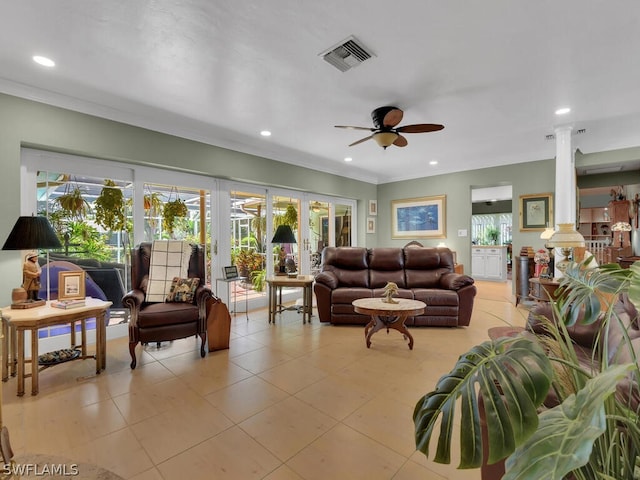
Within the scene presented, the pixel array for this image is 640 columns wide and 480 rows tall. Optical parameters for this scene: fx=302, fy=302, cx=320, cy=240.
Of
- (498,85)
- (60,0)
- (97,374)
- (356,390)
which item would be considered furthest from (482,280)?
(60,0)

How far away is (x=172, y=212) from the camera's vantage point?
425cm

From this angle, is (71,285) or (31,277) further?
(71,285)

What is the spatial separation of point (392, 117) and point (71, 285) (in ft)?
11.7

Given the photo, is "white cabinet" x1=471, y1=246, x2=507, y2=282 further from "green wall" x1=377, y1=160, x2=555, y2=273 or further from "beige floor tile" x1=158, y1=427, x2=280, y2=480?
"beige floor tile" x1=158, y1=427, x2=280, y2=480

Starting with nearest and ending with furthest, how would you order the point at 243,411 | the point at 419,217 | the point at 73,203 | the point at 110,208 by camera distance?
the point at 243,411
the point at 73,203
the point at 110,208
the point at 419,217

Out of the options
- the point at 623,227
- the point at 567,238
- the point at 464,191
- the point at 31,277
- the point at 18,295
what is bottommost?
the point at 18,295

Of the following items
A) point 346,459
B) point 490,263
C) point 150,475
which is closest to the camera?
point 150,475

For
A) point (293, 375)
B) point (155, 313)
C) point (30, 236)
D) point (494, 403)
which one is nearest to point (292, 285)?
point (293, 375)

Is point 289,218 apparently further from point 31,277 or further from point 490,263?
point 490,263

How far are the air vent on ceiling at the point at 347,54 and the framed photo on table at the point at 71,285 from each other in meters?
2.94

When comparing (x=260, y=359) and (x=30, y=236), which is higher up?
(x=30, y=236)

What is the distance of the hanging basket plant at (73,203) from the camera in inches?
131

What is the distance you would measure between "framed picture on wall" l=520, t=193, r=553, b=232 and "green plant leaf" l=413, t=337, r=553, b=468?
568 centimetres

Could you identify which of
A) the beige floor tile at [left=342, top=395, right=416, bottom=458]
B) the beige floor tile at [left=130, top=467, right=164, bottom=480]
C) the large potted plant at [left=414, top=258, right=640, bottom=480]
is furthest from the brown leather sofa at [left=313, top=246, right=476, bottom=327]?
the large potted plant at [left=414, top=258, right=640, bottom=480]
